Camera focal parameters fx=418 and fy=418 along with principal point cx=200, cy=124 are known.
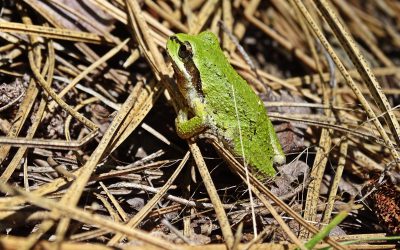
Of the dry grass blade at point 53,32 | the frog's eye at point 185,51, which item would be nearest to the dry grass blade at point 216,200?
the frog's eye at point 185,51

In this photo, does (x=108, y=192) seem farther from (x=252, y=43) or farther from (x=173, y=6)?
(x=252, y=43)

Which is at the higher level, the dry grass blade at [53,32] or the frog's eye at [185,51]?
the dry grass blade at [53,32]

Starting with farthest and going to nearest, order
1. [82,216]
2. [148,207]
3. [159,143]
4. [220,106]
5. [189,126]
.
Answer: [159,143] → [220,106] → [189,126] → [148,207] → [82,216]

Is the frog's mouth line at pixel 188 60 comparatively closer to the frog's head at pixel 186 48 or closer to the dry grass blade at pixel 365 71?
the frog's head at pixel 186 48

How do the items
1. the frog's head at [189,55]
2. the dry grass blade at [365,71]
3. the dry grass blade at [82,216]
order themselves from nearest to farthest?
the dry grass blade at [82,216] → the dry grass blade at [365,71] → the frog's head at [189,55]

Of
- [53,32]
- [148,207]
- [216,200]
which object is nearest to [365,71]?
[216,200]

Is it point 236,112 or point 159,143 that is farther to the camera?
point 159,143

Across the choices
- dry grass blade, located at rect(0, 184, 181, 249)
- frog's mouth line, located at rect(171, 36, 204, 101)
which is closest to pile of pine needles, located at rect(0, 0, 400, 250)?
dry grass blade, located at rect(0, 184, 181, 249)

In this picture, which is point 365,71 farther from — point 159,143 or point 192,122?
point 159,143

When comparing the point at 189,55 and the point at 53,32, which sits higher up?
the point at 53,32
